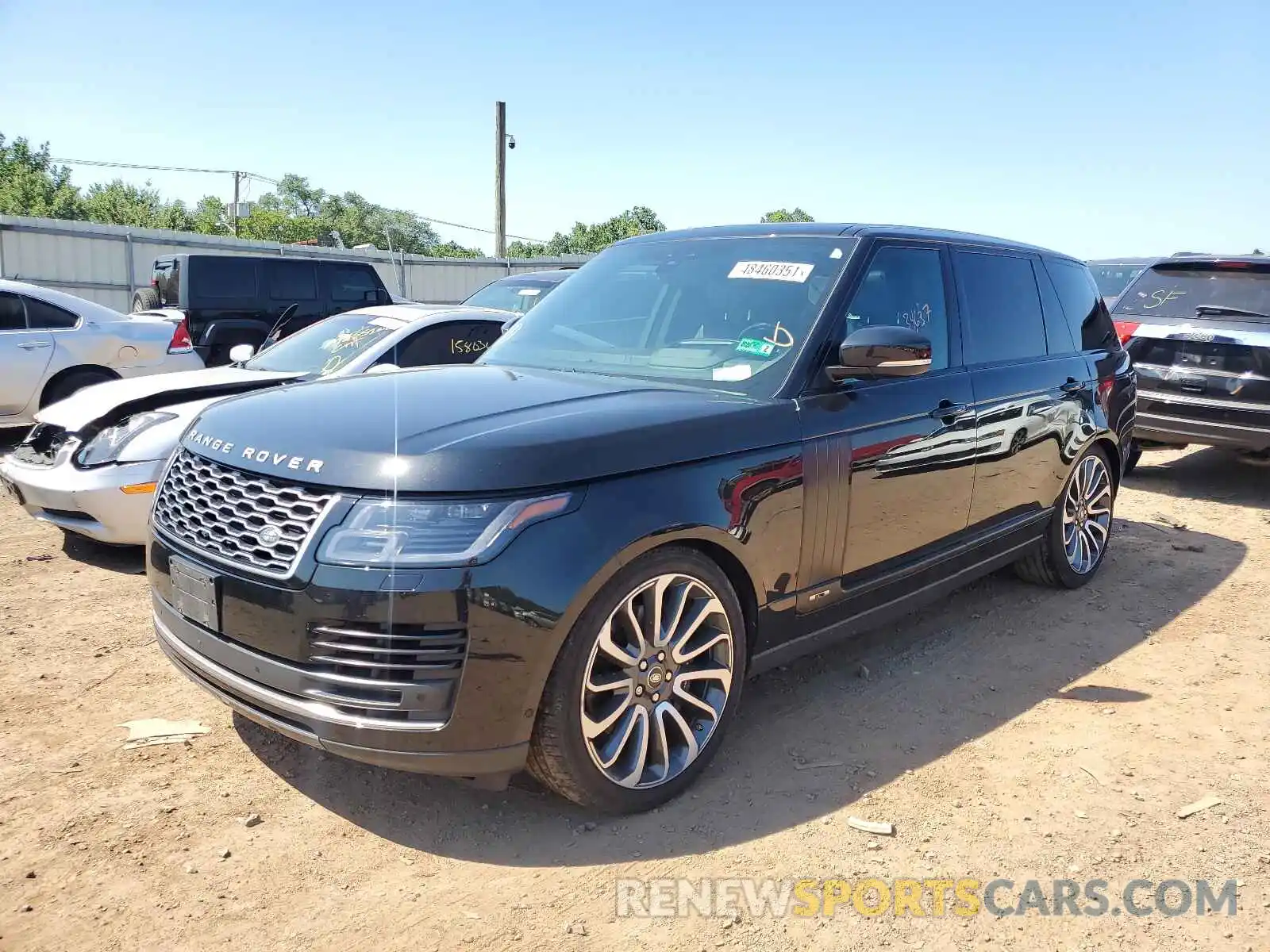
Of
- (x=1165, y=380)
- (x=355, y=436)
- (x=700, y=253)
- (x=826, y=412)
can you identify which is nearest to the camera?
(x=355, y=436)

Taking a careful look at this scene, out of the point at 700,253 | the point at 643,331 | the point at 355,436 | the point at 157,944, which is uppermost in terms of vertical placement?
the point at 700,253

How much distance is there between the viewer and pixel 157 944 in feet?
7.83

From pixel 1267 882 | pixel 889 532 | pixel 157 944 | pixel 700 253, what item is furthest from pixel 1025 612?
pixel 157 944

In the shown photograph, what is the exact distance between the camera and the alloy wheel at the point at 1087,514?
5320 millimetres

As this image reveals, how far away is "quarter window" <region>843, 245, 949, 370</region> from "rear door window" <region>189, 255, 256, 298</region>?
1109 centimetres

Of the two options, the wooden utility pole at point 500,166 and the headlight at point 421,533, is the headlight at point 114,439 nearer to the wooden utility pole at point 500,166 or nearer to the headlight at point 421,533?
the headlight at point 421,533

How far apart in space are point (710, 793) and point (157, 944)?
5.46ft

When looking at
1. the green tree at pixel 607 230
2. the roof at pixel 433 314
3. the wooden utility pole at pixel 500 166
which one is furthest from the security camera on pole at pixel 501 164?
the roof at pixel 433 314

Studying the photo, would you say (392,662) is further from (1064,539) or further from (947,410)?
(1064,539)

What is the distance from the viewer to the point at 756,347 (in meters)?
3.57

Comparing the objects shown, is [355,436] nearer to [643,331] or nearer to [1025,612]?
[643,331]

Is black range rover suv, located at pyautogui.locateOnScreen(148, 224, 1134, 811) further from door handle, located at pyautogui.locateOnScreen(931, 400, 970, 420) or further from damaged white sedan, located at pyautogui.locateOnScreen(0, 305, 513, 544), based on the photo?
damaged white sedan, located at pyautogui.locateOnScreen(0, 305, 513, 544)

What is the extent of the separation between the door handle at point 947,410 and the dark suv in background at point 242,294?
10.1 metres

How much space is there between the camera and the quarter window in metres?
Result: 3.76
